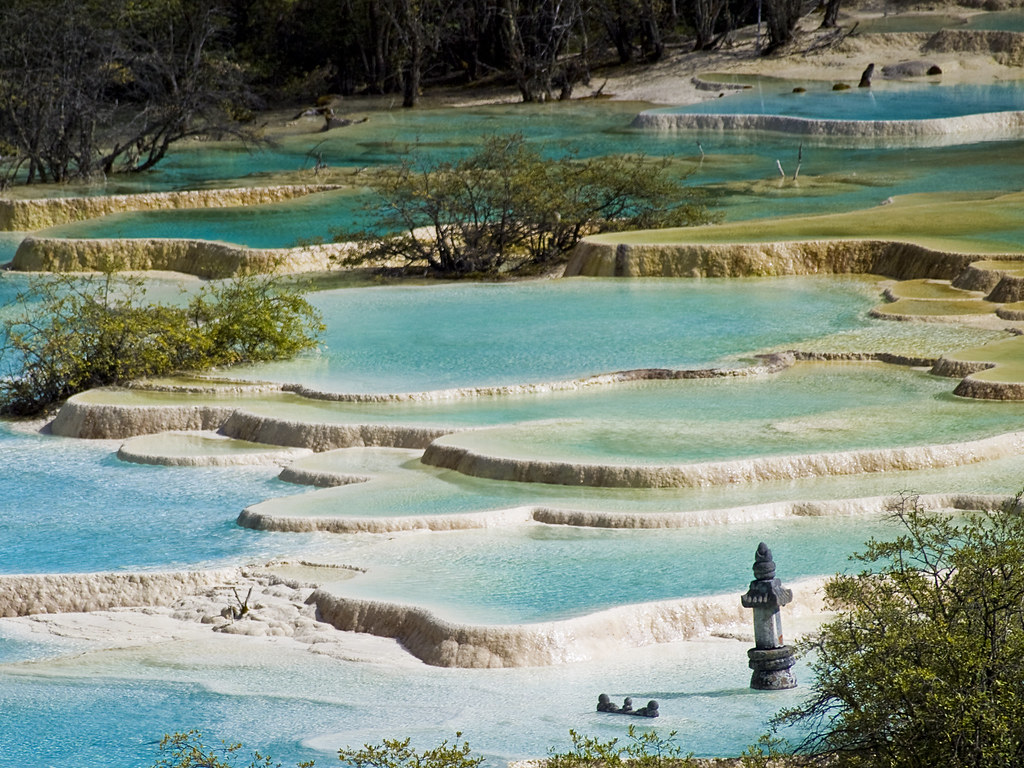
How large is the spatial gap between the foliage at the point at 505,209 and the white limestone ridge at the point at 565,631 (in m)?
12.6

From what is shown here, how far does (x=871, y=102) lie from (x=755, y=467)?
87.5ft

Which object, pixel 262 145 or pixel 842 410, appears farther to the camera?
pixel 262 145

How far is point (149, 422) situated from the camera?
13.3m

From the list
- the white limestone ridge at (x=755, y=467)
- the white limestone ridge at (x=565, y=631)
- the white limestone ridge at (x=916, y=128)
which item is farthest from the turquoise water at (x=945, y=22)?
the white limestone ridge at (x=565, y=631)

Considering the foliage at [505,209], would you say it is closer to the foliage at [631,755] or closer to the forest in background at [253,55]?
the forest in background at [253,55]

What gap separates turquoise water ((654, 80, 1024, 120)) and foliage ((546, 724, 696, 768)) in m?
28.4

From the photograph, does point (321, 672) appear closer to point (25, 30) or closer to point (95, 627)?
point (95, 627)

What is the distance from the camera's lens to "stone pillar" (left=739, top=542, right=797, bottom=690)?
6.65m

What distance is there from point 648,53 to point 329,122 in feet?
36.6

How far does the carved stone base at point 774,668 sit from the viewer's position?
674 centimetres

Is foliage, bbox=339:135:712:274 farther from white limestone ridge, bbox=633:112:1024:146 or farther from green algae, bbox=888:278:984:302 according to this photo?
white limestone ridge, bbox=633:112:1024:146

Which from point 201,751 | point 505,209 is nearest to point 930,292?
point 505,209

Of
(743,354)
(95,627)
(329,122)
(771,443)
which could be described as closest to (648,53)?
(329,122)

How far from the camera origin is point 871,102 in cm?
3522
